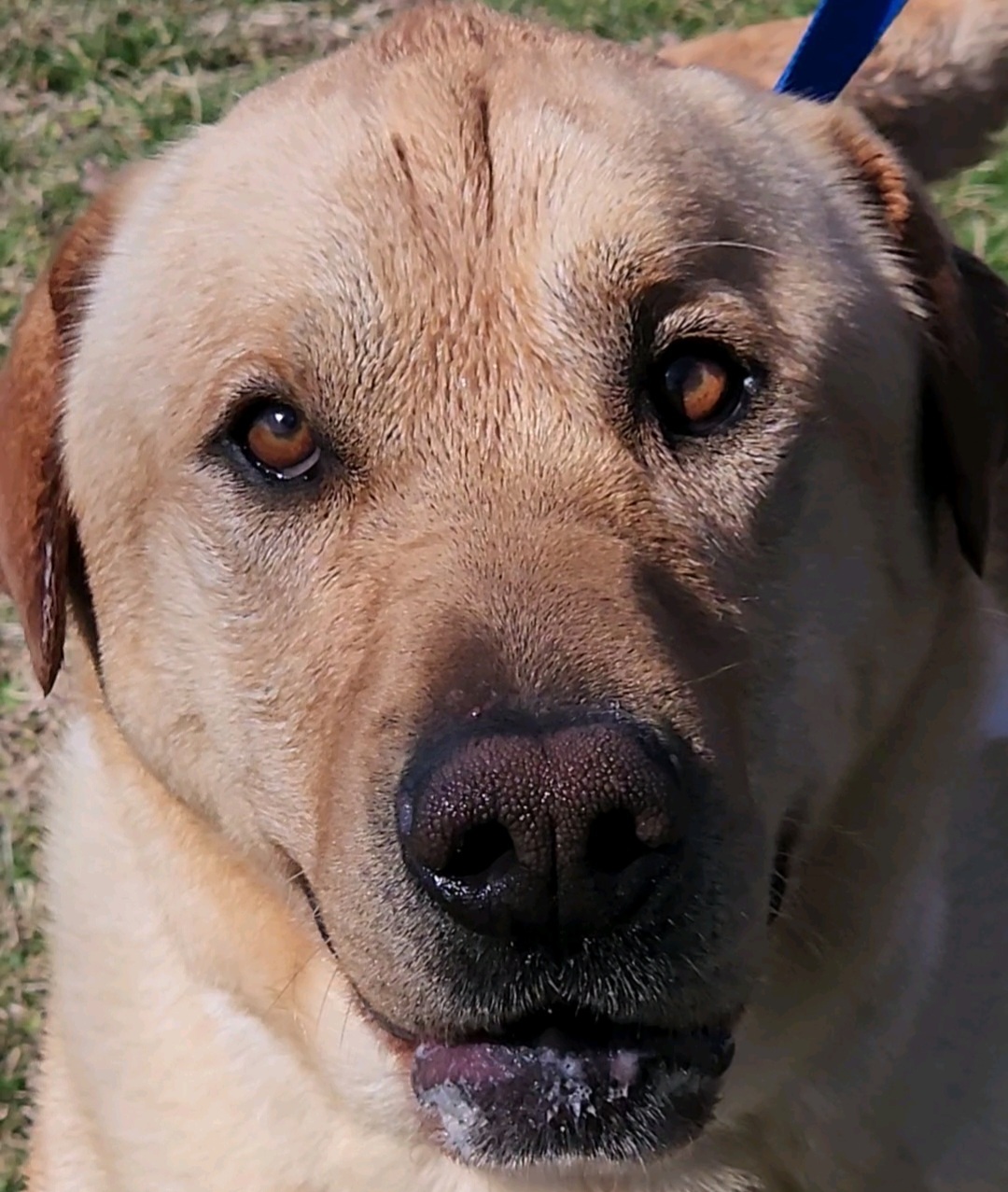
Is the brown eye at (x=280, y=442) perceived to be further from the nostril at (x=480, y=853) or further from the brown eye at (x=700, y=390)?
the nostril at (x=480, y=853)

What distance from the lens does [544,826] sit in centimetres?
192

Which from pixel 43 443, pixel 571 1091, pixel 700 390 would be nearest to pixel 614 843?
pixel 571 1091

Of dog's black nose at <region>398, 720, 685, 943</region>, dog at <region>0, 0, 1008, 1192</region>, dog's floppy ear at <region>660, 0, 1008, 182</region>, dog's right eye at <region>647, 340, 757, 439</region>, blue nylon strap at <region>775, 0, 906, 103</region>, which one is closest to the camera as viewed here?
dog's black nose at <region>398, 720, 685, 943</region>

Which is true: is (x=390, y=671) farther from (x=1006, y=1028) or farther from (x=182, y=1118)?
(x=1006, y=1028)

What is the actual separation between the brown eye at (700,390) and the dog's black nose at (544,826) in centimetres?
59

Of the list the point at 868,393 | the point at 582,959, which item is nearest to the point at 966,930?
the point at 868,393

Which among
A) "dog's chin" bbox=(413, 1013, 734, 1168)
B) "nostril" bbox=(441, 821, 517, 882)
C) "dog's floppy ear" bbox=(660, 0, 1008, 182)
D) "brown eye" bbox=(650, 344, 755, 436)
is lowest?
"dog's chin" bbox=(413, 1013, 734, 1168)

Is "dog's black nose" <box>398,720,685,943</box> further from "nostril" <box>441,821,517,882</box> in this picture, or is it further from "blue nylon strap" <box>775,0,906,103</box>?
"blue nylon strap" <box>775,0,906,103</box>

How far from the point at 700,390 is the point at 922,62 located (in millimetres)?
2036

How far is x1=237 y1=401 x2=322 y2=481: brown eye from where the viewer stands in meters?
2.41

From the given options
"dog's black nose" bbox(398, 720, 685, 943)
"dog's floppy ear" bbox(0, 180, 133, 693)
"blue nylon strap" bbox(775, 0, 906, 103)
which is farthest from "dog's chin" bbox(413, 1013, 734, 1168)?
"blue nylon strap" bbox(775, 0, 906, 103)

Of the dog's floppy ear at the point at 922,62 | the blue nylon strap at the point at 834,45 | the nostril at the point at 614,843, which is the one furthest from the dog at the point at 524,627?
the dog's floppy ear at the point at 922,62

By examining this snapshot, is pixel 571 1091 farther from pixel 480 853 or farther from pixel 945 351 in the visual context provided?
pixel 945 351

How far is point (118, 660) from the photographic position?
272 cm
